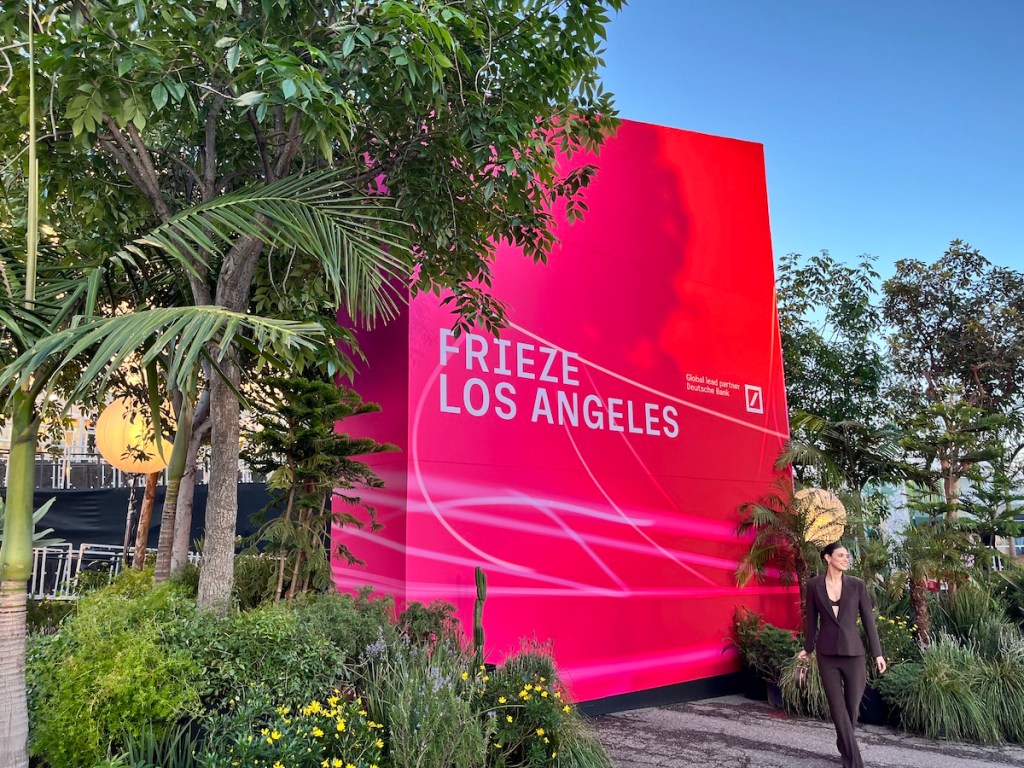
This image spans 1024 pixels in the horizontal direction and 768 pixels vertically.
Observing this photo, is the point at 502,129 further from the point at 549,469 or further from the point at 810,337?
the point at 810,337

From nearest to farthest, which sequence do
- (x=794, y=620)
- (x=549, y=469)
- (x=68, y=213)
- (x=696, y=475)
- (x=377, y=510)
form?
(x=68, y=213) → (x=377, y=510) → (x=549, y=469) → (x=696, y=475) → (x=794, y=620)

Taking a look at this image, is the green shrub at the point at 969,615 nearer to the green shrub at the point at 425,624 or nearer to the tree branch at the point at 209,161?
the green shrub at the point at 425,624

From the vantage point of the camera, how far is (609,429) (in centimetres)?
774

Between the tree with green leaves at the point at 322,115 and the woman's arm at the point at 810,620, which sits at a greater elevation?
the tree with green leaves at the point at 322,115

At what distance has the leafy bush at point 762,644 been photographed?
7852 millimetres

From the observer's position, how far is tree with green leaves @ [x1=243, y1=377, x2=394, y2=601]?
207 inches

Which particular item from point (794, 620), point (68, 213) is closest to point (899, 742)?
point (794, 620)

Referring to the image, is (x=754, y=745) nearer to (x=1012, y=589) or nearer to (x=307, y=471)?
(x=307, y=471)

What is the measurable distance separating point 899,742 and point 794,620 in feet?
8.90

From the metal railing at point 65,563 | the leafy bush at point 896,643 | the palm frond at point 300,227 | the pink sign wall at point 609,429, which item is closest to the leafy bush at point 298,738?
the palm frond at point 300,227

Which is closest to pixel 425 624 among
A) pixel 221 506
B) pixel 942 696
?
pixel 221 506

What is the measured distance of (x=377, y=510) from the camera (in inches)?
252

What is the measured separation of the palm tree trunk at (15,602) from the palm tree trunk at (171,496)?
8.48 feet

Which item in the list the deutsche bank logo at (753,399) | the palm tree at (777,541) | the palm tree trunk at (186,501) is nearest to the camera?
the palm tree trunk at (186,501)
